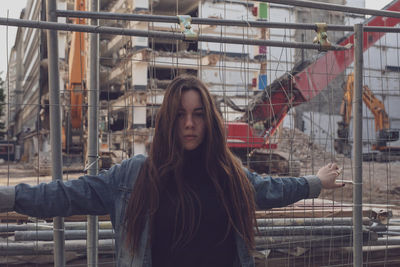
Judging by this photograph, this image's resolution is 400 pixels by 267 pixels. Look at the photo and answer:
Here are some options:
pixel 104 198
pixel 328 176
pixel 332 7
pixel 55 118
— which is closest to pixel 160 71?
pixel 332 7

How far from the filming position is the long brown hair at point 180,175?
1.91m

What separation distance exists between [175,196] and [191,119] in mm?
331

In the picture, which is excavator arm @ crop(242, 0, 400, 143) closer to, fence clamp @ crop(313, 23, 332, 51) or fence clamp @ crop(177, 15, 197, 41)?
fence clamp @ crop(313, 23, 332, 51)

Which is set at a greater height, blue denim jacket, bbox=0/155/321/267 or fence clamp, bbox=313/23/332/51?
fence clamp, bbox=313/23/332/51

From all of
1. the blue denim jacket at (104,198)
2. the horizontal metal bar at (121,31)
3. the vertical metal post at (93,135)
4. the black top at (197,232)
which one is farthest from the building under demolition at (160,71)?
the black top at (197,232)

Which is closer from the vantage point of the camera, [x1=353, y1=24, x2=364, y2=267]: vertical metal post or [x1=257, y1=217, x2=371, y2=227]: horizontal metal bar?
[x1=353, y1=24, x2=364, y2=267]: vertical metal post

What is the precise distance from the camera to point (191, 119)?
1997 mm

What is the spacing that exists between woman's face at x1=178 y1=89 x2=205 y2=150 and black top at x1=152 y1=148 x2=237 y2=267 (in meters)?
0.11

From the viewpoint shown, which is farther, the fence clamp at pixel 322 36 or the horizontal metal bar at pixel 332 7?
the horizontal metal bar at pixel 332 7

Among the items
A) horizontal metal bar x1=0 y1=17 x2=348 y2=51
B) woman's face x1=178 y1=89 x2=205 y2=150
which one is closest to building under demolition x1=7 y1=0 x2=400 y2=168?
horizontal metal bar x1=0 y1=17 x2=348 y2=51

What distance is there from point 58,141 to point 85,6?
9.65 m

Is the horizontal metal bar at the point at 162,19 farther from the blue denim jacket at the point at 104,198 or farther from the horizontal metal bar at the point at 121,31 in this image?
the blue denim jacket at the point at 104,198

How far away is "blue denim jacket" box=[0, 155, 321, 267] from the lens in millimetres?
1879

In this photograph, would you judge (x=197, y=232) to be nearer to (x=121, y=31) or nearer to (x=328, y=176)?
(x=328, y=176)
